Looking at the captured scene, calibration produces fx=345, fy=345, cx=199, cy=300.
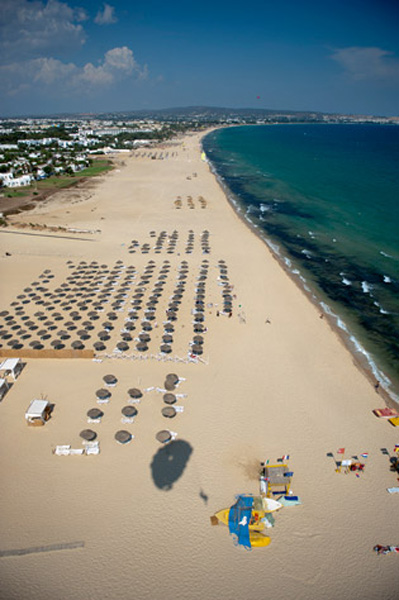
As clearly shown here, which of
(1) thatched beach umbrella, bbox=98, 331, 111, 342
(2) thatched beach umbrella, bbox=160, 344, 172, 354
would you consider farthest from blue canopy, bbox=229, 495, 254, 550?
(1) thatched beach umbrella, bbox=98, 331, 111, 342

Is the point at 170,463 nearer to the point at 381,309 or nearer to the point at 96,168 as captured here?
the point at 381,309

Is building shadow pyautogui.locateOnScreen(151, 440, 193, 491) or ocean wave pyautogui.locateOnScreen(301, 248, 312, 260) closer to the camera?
building shadow pyautogui.locateOnScreen(151, 440, 193, 491)

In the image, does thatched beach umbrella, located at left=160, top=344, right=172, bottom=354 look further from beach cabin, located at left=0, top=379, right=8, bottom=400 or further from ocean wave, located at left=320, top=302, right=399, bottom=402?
ocean wave, located at left=320, top=302, right=399, bottom=402

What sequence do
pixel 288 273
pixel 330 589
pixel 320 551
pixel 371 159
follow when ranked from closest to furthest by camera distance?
1. pixel 330 589
2. pixel 320 551
3. pixel 288 273
4. pixel 371 159

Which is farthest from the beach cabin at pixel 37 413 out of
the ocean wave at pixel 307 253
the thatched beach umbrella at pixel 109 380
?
the ocean wave at pixel 307 253

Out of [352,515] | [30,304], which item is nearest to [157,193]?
[30,304]

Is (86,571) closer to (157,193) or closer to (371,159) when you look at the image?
(157,193)

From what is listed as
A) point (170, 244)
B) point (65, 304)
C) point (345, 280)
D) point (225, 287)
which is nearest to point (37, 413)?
point (65, 304)
